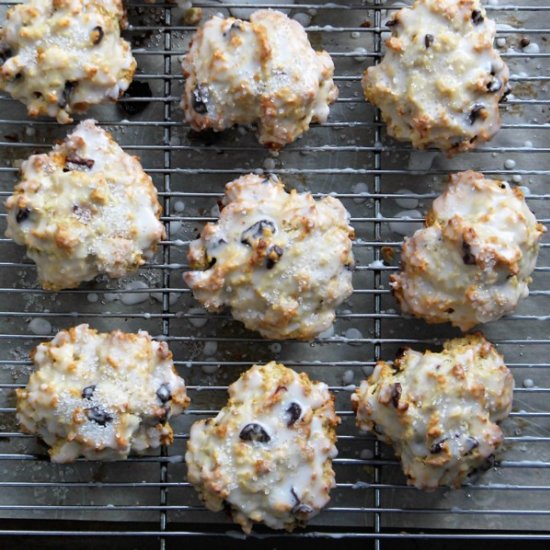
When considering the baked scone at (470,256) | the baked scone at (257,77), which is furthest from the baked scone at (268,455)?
the baked scone at (257,77)

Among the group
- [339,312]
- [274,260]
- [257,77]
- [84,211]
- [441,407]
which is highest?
[257,77]

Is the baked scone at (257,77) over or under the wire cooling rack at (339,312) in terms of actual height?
over

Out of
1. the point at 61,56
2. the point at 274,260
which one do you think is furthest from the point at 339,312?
the point at 61,56

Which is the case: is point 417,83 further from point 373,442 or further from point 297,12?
point 373,442

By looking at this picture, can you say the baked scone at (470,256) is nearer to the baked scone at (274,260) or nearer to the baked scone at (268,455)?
the baked scone at (274,260)

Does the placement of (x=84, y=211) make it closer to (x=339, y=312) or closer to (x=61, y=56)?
(x=61, y=56)

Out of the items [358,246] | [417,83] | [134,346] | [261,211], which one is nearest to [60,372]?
[134,346]
